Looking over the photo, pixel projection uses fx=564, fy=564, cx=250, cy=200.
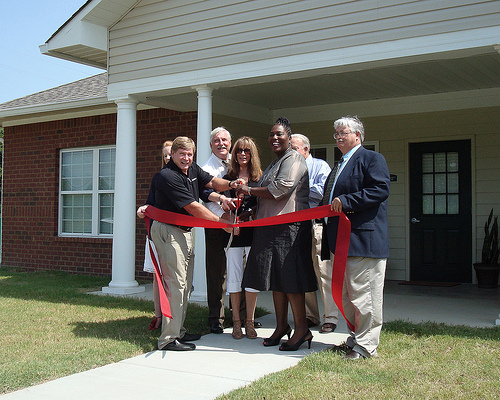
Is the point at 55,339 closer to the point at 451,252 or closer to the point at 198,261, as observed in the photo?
the point at 198,261

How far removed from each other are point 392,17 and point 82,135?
7.07 m

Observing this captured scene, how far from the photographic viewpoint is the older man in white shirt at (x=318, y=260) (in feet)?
18.3

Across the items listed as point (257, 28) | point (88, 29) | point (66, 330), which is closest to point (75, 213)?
point (88, 29)

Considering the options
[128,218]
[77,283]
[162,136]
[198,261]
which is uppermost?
[162,136]

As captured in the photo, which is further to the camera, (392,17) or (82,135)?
(82,135)

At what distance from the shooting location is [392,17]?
5.99m

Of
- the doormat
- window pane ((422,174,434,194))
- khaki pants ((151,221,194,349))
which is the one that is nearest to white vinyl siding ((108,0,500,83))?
khaki pants ((151,221,194,349))

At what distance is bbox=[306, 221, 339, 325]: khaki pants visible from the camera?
18.4ft

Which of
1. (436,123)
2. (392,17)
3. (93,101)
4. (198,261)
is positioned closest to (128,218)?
(198,261)

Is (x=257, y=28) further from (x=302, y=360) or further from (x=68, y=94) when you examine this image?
(x=68, y=94)

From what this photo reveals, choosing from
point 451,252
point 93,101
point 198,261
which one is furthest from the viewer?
point 93,101

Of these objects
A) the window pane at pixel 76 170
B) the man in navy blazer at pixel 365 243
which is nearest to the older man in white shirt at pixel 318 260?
the man in navy blazer at pixel 365 243

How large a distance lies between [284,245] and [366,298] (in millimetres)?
818

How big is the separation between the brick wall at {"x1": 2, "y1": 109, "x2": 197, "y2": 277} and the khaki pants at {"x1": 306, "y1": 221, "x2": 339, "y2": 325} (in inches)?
185
